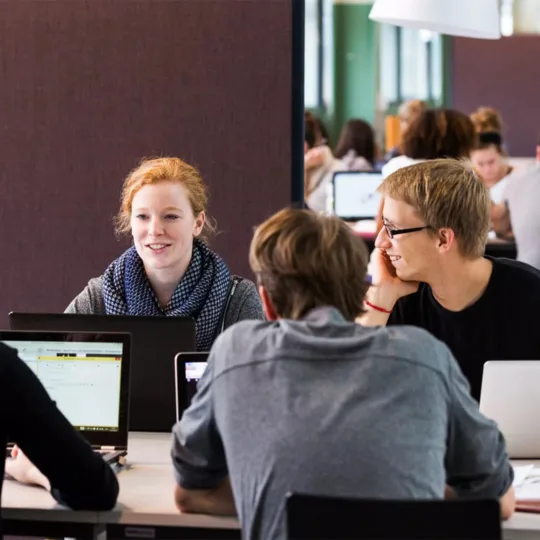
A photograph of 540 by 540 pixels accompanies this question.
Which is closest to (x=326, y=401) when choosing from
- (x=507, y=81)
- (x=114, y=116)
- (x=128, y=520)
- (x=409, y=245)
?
(x=128, y=520)

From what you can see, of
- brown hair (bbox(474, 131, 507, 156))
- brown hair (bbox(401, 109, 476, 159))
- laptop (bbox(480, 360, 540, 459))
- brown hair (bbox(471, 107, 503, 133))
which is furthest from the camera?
brown hair (bbox(471, 107, 503, 133))

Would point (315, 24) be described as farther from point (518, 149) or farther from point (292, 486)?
point (292, 486)

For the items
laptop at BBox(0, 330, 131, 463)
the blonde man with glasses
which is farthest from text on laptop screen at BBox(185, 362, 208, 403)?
the blonde man with glasses

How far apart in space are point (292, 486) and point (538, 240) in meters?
4.41

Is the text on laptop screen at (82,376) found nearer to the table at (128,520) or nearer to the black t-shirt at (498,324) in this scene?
the table at (128,520)

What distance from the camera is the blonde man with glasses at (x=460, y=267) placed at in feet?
9.61

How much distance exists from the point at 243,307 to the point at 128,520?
1078 millimetres

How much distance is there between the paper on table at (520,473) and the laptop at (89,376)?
2.91 ft

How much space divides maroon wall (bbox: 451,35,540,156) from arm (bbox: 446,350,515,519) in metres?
10.2

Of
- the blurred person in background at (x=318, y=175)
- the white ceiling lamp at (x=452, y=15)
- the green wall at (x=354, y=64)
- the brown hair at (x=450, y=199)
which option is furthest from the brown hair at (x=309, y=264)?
the green wall at (x=354, y=64)

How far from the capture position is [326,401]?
1932 millimetres

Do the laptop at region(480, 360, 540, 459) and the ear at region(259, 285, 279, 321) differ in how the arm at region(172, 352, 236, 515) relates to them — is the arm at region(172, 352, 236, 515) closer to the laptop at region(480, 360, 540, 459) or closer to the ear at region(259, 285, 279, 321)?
the ear at region(259, 285, 279, 321)

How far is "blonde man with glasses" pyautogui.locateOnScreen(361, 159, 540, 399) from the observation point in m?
2.93

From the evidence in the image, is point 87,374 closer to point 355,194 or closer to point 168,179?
point 168,179
